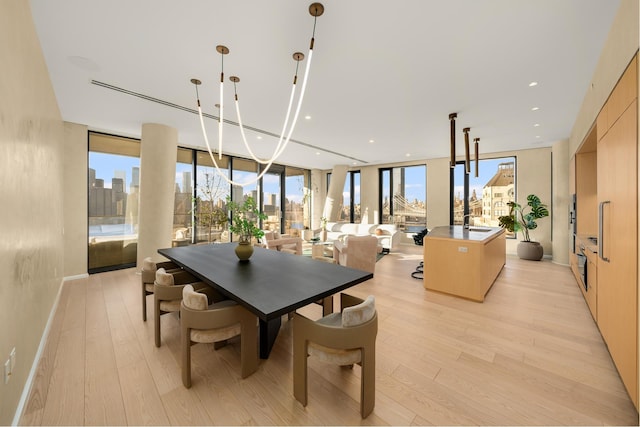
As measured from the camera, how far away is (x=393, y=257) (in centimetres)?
681

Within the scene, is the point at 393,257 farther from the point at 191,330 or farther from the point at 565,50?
the point at 191,330

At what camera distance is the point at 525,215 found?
6.46m


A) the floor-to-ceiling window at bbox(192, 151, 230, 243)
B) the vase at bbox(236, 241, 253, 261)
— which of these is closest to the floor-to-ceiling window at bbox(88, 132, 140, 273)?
the floor-to-ceiling window at bbox(192, 151, 230, 243)

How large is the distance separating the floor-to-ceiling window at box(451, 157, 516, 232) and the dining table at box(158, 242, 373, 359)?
20.6 ft

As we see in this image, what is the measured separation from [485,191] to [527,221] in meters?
1.39

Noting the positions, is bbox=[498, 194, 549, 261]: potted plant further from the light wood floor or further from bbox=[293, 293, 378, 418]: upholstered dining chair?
bbox=[293, 293, 378, 418]: upholstered dining chair

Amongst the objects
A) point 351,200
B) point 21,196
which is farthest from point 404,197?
point 21,196

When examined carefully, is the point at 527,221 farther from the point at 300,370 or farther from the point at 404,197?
the point at 300,370

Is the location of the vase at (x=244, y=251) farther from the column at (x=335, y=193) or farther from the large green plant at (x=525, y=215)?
the large green plant at (x=525, y=215)

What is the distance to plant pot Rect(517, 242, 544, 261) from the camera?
6.12 m

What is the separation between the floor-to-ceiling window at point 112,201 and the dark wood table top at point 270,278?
10.6 feet

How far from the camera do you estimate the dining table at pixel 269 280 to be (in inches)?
64.8

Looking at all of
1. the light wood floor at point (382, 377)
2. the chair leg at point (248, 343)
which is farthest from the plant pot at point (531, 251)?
the chair leg at point (248, 343)

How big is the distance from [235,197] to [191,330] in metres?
5.95
